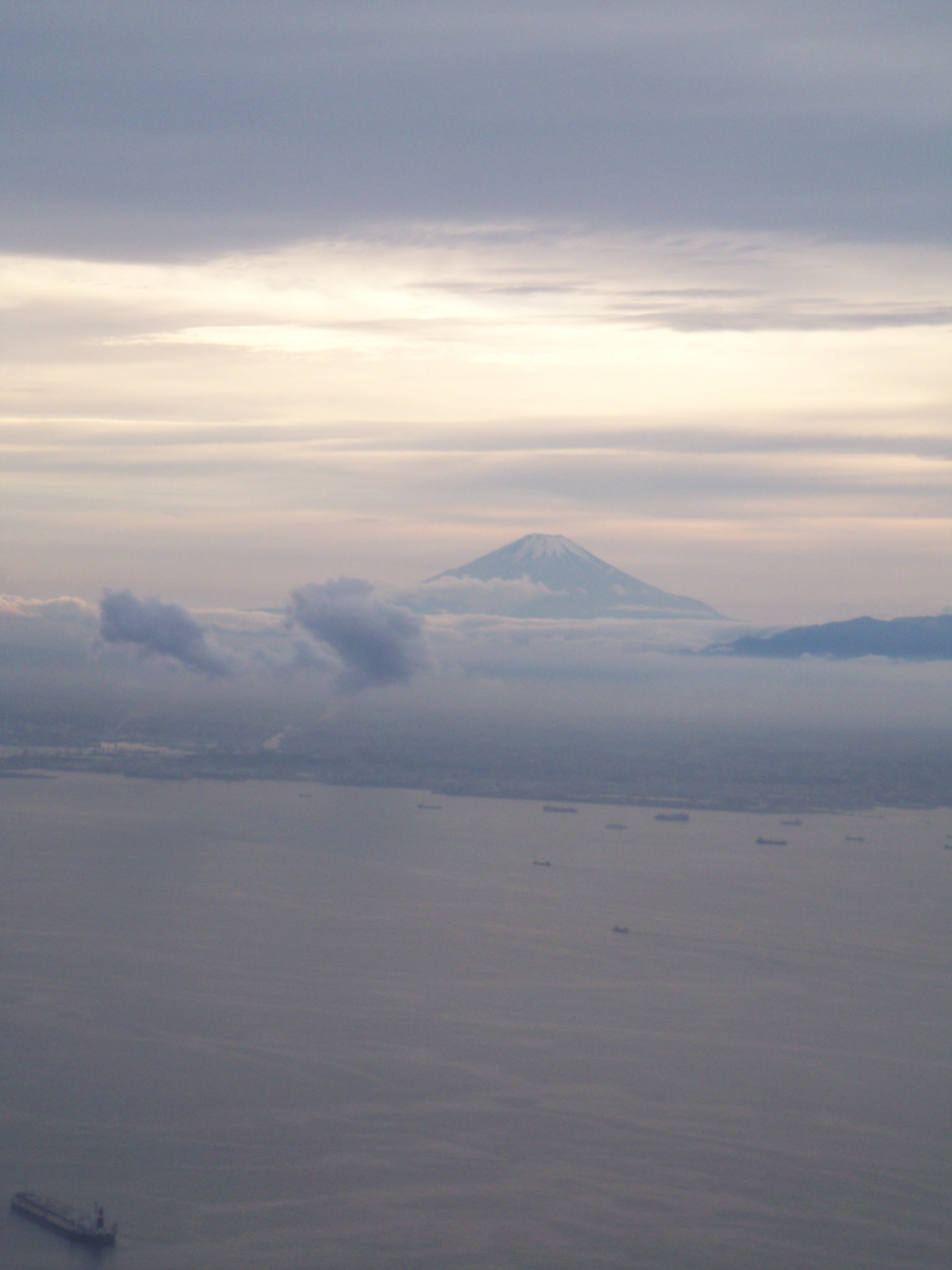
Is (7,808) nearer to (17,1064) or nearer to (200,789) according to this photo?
(200,789)

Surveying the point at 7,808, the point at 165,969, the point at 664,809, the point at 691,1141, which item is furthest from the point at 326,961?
the point at 664,809

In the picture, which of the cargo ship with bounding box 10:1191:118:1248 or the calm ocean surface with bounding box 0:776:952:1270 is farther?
the calm ocean surface with bounding box 0:776:952:1270

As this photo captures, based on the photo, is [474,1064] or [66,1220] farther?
[474,1064]

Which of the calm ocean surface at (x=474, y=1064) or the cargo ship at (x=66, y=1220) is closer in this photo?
the cargo ship at (x=66, y=1220)

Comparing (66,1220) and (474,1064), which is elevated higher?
(474,1064)
